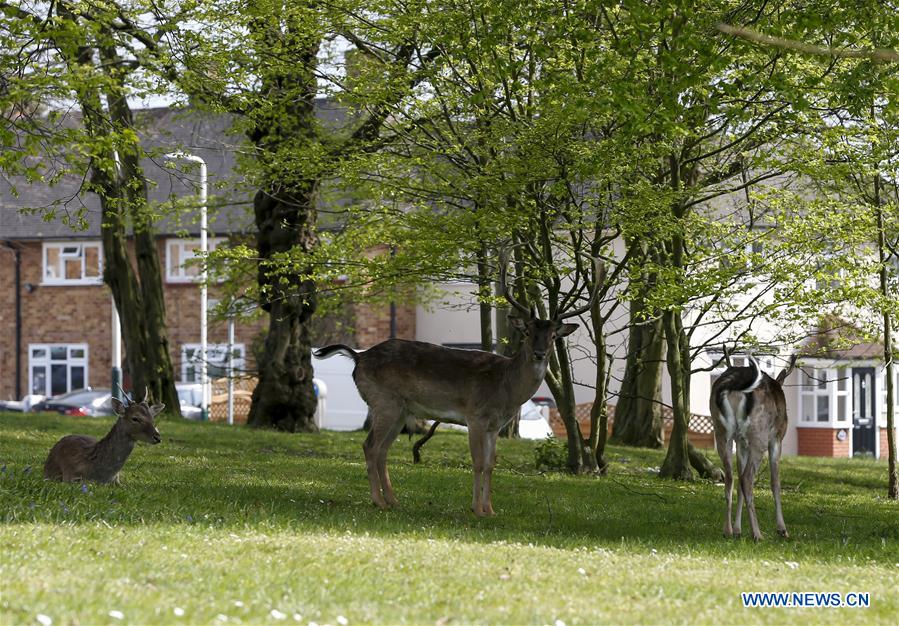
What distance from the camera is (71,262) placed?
50125 millimetres

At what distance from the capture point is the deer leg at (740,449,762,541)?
12.5m

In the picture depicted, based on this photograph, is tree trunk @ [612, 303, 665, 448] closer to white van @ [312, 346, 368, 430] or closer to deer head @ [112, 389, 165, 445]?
white van @ [312, 346, 368, 430]

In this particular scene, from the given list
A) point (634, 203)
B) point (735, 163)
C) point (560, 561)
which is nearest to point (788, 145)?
point (735, 163)

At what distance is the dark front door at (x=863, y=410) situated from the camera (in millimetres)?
44062

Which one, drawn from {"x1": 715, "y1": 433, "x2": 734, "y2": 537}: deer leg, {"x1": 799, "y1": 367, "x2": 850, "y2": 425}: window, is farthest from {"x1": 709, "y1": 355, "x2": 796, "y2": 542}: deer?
{"x1": 799, "y1": 367, "x2": 850, "y2": 425}: window

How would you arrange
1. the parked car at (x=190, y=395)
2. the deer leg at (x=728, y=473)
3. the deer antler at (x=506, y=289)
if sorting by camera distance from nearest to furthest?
the deer leg at (x=728, y=473), the deer antler at (x=506, y=289), the parked car at (x=190, y=395)

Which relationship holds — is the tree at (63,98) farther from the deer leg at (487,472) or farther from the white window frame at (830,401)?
the white window frame at (830,401)

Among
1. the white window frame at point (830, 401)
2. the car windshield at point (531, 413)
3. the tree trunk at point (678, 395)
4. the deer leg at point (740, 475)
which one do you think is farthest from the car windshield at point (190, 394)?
the deer leg at point (740, 475)

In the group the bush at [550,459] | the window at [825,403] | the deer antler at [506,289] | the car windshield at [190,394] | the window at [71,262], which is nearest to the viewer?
the deer antler at [506,289]

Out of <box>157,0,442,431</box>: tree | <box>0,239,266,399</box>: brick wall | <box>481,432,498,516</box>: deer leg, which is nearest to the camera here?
<box>481,432,498,516</box>: deer leg

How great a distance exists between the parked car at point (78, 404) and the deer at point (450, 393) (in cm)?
2914

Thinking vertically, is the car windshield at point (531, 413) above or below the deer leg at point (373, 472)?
below

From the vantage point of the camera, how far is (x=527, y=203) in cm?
1695

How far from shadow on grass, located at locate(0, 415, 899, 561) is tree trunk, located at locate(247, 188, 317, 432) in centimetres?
311
